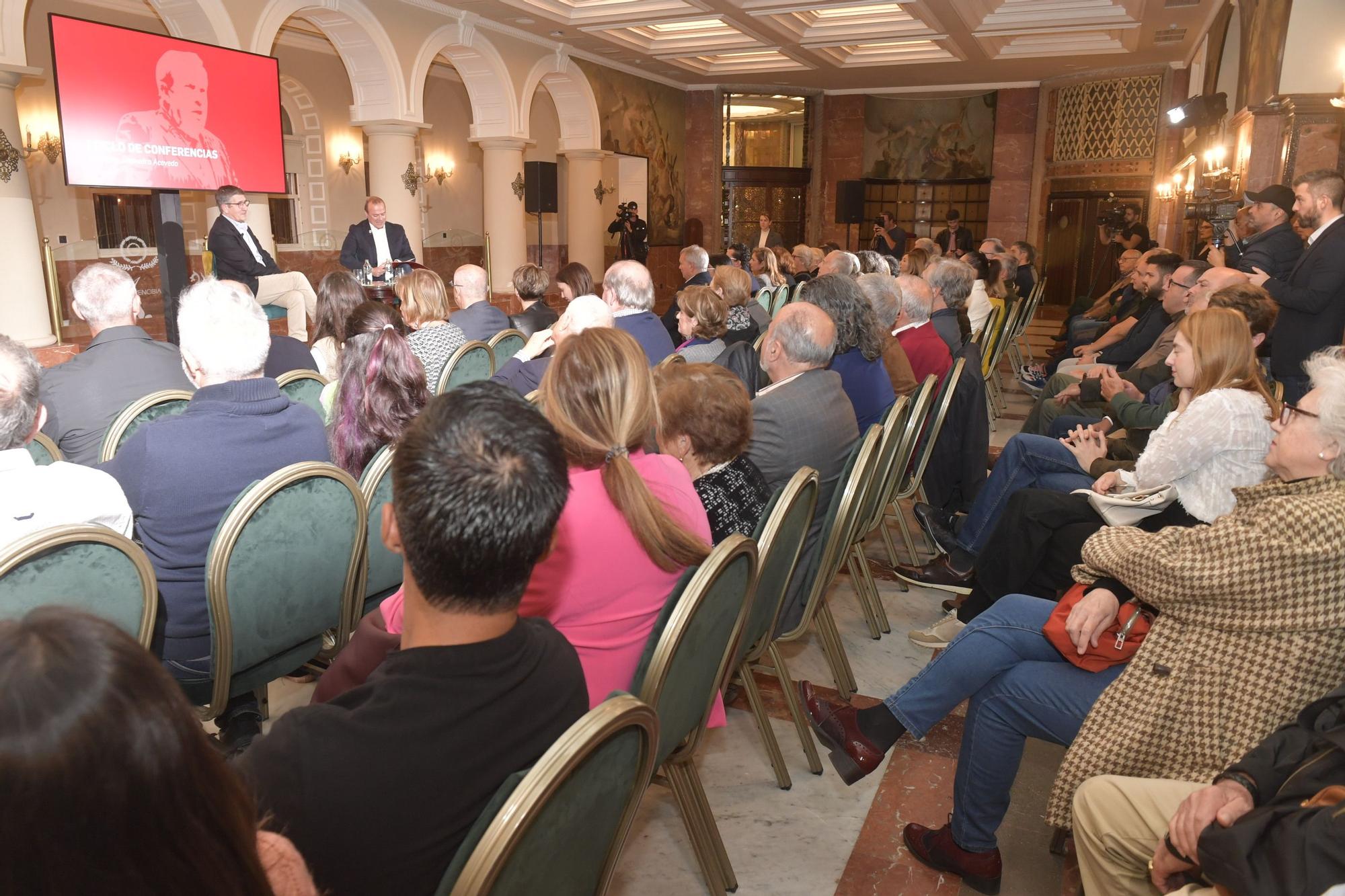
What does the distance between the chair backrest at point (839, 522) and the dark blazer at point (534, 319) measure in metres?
3.09

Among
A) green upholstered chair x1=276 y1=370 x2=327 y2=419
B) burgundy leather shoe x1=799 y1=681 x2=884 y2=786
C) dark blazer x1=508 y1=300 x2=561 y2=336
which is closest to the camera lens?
burgundy leather shoe x1=799 y1=681 x2=884 y2=786

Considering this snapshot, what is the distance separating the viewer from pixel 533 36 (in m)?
11.7

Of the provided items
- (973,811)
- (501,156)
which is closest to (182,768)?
(973,811)

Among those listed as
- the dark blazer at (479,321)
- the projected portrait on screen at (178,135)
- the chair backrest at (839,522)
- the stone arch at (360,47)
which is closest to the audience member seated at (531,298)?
the dark blazer at (479,321)

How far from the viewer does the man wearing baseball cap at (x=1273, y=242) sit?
206 inches

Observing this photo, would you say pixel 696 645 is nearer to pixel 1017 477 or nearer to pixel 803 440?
pixel 803 440

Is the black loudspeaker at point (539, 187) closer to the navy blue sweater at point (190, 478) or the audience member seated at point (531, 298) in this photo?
the audience member seated at point (531, 298)

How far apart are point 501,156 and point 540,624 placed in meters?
11.7

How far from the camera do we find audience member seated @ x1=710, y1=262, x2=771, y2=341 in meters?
5.30

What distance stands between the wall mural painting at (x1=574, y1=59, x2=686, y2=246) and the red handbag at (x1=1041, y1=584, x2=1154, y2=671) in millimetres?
12421

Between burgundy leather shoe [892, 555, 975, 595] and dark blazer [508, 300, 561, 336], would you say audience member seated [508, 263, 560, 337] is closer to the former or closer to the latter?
dark blazer [508, 300, 561, 336]

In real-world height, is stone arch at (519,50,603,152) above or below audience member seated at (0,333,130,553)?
above

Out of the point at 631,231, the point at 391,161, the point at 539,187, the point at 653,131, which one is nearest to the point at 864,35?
the point at 631,231

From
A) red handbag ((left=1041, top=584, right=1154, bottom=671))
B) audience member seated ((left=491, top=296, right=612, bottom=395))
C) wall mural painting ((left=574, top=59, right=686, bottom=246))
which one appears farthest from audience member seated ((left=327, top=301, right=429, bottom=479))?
wall mural painting ((left=574, top=59, right=686, bottom=246))
